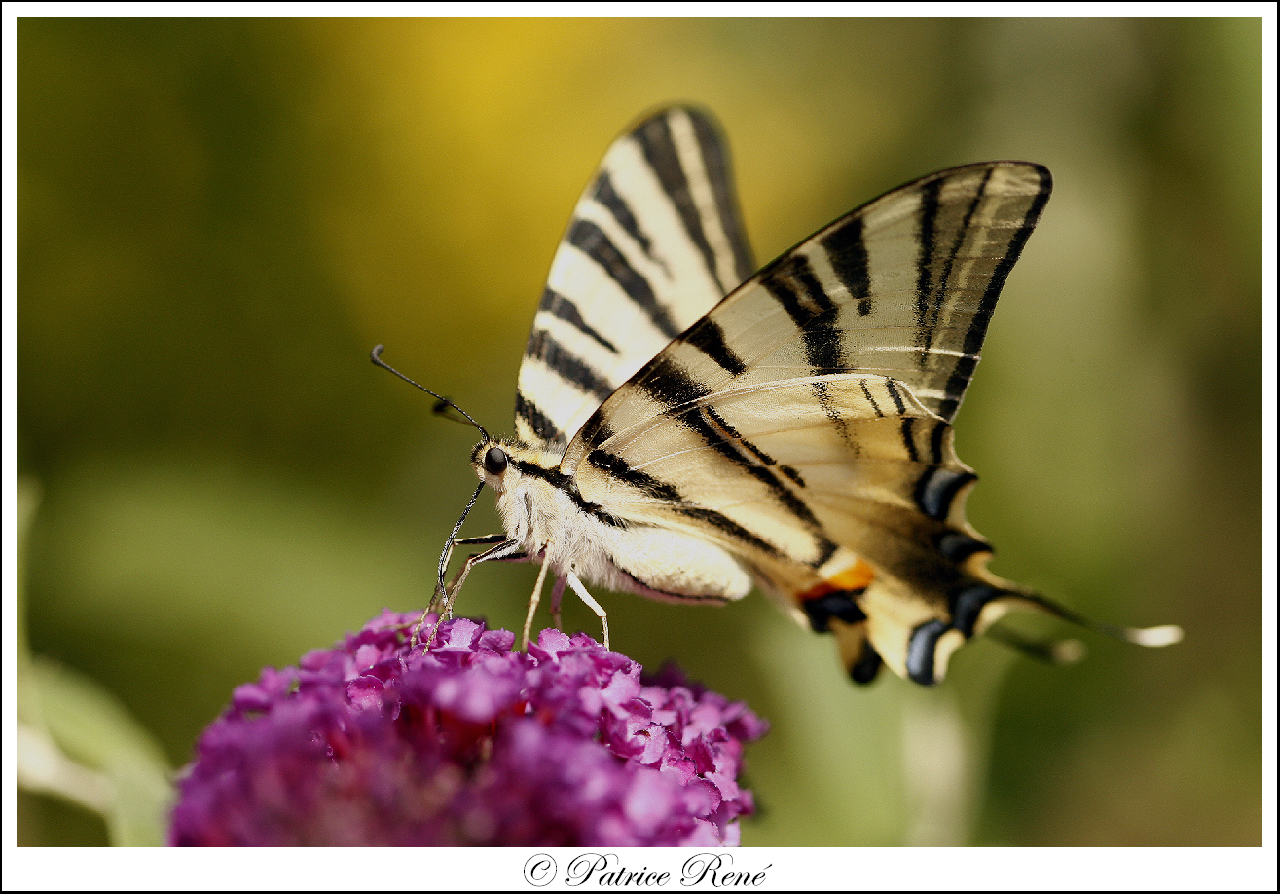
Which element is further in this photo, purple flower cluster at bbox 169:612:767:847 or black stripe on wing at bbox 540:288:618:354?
black stripe on wing at bbox 540:288:618:354

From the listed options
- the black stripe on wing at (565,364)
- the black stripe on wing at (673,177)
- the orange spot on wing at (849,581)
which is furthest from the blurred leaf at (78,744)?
the black stripe on wing at (673,177)

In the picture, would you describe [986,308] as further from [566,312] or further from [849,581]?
[566,312]

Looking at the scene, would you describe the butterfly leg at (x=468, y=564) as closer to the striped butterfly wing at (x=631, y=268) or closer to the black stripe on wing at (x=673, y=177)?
the striped butterfly wing at (x=631, y=268)

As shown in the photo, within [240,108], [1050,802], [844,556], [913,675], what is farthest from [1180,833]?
[240,108]

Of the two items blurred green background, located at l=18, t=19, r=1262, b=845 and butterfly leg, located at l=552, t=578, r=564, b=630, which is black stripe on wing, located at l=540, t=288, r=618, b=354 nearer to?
butterfly leg, located at l=552, t=578, r=564, b=630

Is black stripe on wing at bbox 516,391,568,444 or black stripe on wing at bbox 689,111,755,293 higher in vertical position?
black stripe on wing at bbox 689,111,755,293

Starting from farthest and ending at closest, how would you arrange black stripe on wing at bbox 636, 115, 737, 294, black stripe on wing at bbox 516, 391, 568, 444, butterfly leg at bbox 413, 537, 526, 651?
1. black stripe on wing at bbox 636, 115, 737, 294
2. black stripe on wing at bbox 516, 391, 568, 444
3. butterfly leg at bbox 413, 537, 526, 651

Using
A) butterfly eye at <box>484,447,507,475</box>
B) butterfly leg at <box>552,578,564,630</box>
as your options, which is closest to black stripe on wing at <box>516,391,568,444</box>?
butterfly eye at <box>484,447,507,475</box>

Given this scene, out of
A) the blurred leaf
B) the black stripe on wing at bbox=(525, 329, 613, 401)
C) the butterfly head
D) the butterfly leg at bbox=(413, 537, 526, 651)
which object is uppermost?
the black stripe on wing at bbox=(525, 329, 613, 401)

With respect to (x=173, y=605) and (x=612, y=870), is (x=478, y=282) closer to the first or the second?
(x=173, y=605)

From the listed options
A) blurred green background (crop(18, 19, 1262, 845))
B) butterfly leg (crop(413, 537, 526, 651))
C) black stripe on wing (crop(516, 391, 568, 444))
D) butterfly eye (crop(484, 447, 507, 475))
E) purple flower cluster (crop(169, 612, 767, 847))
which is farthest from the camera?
blurred green background (crop(18, 19, 1262, 845))
